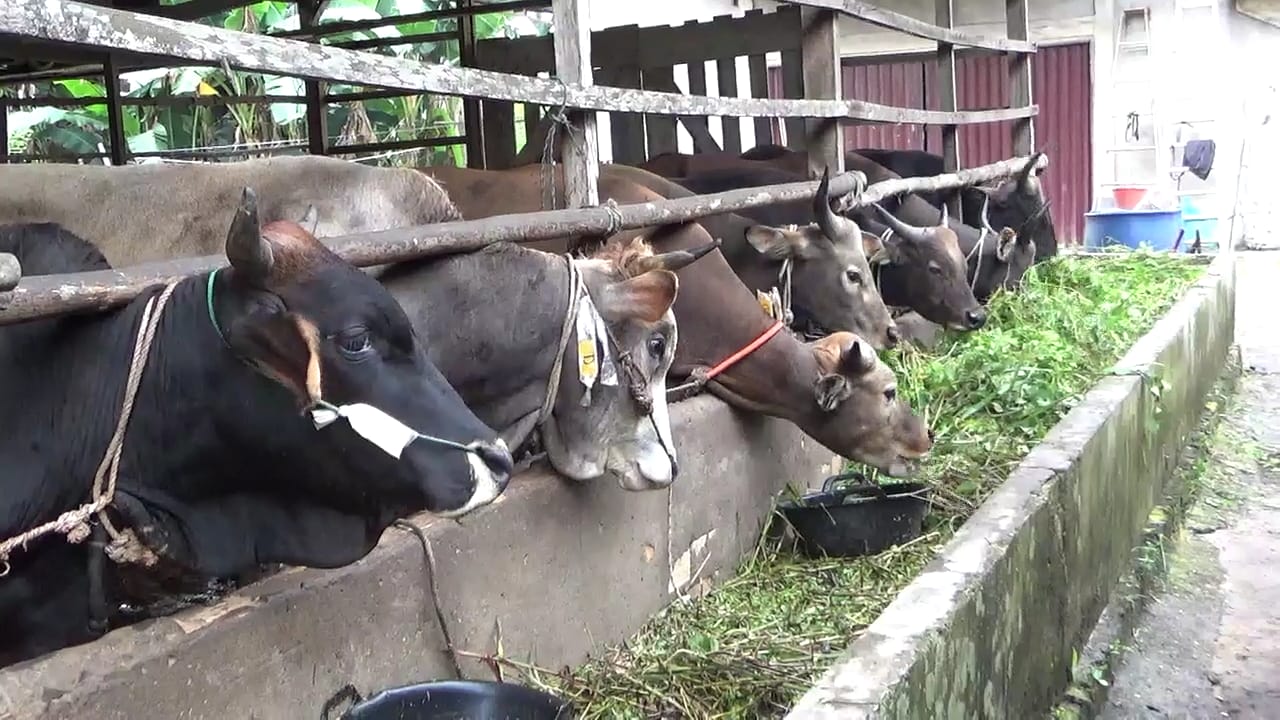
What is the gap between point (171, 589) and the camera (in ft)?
8.82

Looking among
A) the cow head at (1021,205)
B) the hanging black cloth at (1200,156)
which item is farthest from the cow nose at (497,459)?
the hanging black cloth at (1200,156)

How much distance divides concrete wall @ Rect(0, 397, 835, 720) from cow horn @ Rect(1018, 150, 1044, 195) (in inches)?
208

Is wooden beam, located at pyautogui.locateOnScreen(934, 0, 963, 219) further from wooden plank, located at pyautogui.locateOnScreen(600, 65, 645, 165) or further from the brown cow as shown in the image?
the brown cow

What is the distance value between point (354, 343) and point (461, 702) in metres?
0.99

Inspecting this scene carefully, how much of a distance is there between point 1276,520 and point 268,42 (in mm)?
5672

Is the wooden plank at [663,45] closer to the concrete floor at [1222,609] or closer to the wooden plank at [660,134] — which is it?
the wooden plank at [660,134]

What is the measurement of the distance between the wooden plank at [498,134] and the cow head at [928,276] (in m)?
2.92

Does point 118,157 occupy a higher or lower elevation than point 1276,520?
higher

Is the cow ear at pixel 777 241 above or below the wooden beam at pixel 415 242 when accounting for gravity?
below

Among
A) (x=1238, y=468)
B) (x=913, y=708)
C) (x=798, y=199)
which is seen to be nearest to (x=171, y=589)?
(x=913, y=708)

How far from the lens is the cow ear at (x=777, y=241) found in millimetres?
6215

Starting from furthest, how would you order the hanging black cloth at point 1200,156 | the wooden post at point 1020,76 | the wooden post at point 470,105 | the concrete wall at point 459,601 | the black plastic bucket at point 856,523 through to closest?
the hanging black cloth at point 1200,156 < the wooden post at point 1020,76 < the wooden post at point 470,105 < the black plastic bucket at point 856,523 < the concrete wall at point 459,601

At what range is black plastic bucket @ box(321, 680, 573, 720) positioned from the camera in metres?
2.96

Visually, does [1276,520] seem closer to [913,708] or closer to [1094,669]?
[1094,669]
